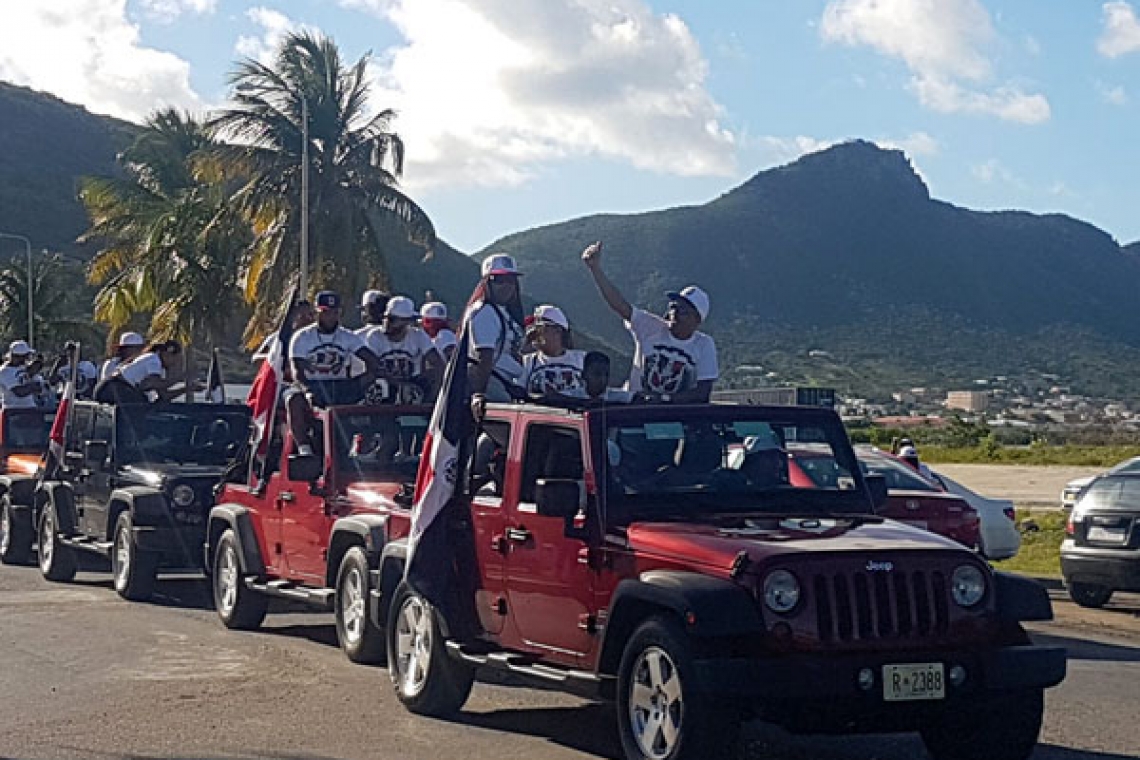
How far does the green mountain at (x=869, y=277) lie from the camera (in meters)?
91.2

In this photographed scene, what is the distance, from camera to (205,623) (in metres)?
14.5

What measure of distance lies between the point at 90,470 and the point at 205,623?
3.47 metres

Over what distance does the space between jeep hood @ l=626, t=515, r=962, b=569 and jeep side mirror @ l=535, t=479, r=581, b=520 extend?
0.35 meters

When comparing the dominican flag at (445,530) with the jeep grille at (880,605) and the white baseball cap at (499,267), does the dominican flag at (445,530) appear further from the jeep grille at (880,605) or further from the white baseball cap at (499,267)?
the jeep grille at (880,605)

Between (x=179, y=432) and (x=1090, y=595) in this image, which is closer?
(x=1090, y=595)

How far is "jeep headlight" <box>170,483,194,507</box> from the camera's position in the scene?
1571 centimetres

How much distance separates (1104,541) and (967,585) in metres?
7.93

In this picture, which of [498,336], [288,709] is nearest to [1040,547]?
[498,336]

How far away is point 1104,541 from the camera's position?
15422 millimetres

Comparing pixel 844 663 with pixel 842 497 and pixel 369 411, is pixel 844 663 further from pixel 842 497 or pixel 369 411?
pixel 369 411

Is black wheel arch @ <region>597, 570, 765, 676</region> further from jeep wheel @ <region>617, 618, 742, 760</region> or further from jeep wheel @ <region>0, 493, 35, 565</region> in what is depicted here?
jeep wheel @ <region>0, 493, 35, 565</region>

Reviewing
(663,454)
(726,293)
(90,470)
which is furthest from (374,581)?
(726,293)

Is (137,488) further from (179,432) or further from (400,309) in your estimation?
(400,309)

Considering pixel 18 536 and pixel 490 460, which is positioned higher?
pixel 490 460
